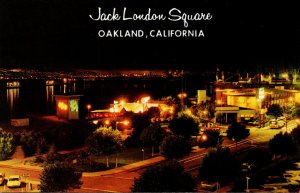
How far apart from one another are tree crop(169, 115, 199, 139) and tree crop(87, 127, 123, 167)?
10845 millimetres

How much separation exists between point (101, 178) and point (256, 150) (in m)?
12.1

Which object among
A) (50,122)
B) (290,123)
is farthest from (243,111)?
(50,122)

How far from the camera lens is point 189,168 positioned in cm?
3175

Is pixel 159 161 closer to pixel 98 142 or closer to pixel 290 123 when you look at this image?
pixel 98 142

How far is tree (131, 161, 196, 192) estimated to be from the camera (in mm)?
18328

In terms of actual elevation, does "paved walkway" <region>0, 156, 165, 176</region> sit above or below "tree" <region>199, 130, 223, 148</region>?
below

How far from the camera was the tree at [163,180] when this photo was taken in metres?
18.3

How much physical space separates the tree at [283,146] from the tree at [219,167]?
10367mm

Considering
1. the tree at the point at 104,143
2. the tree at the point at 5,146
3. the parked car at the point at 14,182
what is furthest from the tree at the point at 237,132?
the parked car at the point at 14,182

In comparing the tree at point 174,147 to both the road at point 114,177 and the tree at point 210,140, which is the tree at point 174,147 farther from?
the tree at point 210,140

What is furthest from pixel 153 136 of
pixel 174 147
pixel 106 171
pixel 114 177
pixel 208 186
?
pixel 208 186

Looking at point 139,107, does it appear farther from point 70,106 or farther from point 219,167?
point 219,167

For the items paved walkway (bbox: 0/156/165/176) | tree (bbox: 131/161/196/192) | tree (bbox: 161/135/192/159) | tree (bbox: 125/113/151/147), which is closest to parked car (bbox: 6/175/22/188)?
paved walkway (bbox: 0/156/165/176)

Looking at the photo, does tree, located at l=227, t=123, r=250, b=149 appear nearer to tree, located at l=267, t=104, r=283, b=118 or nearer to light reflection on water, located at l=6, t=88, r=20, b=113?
tree, located at l=267, t=104, r=283, b=118
